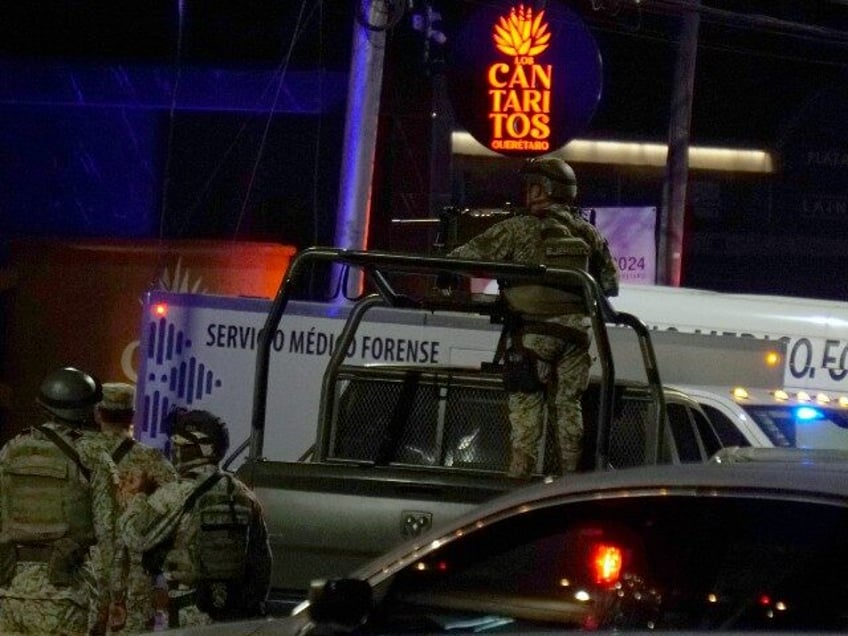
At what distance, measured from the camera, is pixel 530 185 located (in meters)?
8.95

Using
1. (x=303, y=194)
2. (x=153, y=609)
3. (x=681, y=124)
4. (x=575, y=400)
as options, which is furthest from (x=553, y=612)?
(x=303, y=194)

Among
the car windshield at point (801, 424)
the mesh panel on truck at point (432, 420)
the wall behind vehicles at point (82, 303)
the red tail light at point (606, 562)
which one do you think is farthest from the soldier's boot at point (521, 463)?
the wall behind vehicles at point (82, 303)

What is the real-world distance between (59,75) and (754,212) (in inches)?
659

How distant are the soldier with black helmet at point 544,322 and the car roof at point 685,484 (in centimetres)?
392

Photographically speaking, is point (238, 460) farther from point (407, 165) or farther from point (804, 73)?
point (804, 73)

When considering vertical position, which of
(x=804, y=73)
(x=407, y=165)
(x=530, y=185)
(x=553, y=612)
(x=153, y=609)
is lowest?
(x=153, y=609)

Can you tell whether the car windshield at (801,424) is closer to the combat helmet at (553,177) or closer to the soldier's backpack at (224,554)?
the combat helmet at (553,177)

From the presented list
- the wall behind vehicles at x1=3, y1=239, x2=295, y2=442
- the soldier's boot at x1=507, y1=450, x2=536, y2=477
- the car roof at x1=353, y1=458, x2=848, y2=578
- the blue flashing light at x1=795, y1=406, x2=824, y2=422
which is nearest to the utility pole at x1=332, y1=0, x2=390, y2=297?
the wall behind vehicles at x1=3, y1=239, x2=295, y2=442

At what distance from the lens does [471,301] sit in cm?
846

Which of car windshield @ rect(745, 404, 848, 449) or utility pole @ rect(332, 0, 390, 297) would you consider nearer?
car windshield @ rect(745, 404, 848, 449)

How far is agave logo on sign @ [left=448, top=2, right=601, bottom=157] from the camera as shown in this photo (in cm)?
1617

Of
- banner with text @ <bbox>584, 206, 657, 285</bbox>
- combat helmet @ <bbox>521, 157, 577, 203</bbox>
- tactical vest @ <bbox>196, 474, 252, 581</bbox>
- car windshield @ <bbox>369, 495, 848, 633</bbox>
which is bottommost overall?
tactical vest @ <bbox>196, 474, 252, 581</bbox>

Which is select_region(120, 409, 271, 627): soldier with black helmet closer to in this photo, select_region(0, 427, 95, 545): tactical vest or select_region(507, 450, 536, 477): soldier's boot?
select_region(0, 427, 95, 545): tactical vest

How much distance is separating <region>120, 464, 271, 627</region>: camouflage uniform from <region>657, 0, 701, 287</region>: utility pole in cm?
1389
